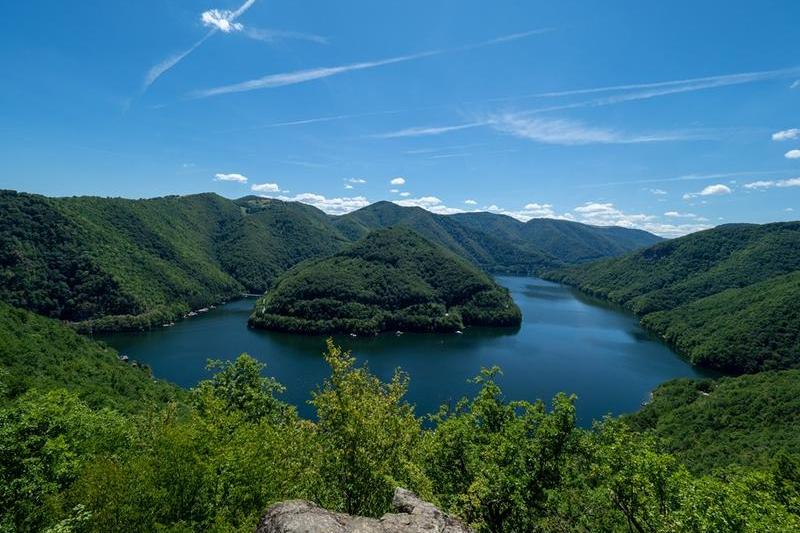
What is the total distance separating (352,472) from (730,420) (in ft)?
238

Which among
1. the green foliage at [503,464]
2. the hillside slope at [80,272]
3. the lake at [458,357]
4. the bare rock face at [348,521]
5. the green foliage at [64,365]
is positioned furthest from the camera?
the hillside slope at [80,272]

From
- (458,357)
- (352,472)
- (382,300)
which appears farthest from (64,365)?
(382,300)

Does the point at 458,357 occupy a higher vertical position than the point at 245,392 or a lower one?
lower

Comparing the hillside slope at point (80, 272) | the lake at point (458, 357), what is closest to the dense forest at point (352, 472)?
the lake at point (458, 357)

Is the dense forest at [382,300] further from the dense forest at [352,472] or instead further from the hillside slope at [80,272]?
the dense forest at [352,472]

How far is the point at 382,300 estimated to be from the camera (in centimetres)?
16500

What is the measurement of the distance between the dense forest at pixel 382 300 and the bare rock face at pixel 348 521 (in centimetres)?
13253

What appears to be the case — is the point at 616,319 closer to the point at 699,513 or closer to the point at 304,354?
the point at 304,354

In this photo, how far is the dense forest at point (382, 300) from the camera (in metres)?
146

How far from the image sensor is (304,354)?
11381 cm

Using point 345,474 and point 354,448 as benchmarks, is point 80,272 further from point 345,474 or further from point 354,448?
point 354,448

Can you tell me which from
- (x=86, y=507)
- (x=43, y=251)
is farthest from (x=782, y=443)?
(x=43, y=251)

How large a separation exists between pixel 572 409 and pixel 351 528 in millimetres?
11995


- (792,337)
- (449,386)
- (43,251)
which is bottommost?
(449,386)
